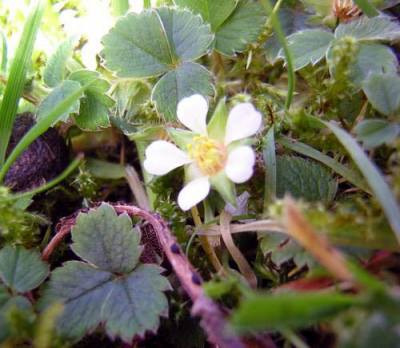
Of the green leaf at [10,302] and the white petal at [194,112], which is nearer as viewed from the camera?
the green leaf at [10,302]

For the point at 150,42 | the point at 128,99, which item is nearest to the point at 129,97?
the point at 128,99

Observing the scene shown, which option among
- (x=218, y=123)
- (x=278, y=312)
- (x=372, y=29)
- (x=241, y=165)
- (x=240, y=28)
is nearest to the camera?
(x=278, y=312)

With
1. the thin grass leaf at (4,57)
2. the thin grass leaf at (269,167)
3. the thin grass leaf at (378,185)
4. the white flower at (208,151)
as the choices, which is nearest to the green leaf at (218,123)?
the white flower at (208,151)

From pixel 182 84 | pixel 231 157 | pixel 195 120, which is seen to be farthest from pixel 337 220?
pixel 182 84

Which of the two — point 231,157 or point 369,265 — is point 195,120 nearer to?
point 231,157

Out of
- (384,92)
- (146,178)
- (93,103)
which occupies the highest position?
(93,103)

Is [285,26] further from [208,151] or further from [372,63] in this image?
[208,151]

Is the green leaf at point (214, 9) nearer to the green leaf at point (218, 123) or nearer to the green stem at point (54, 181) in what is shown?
the green leaf at point (218, 123)
